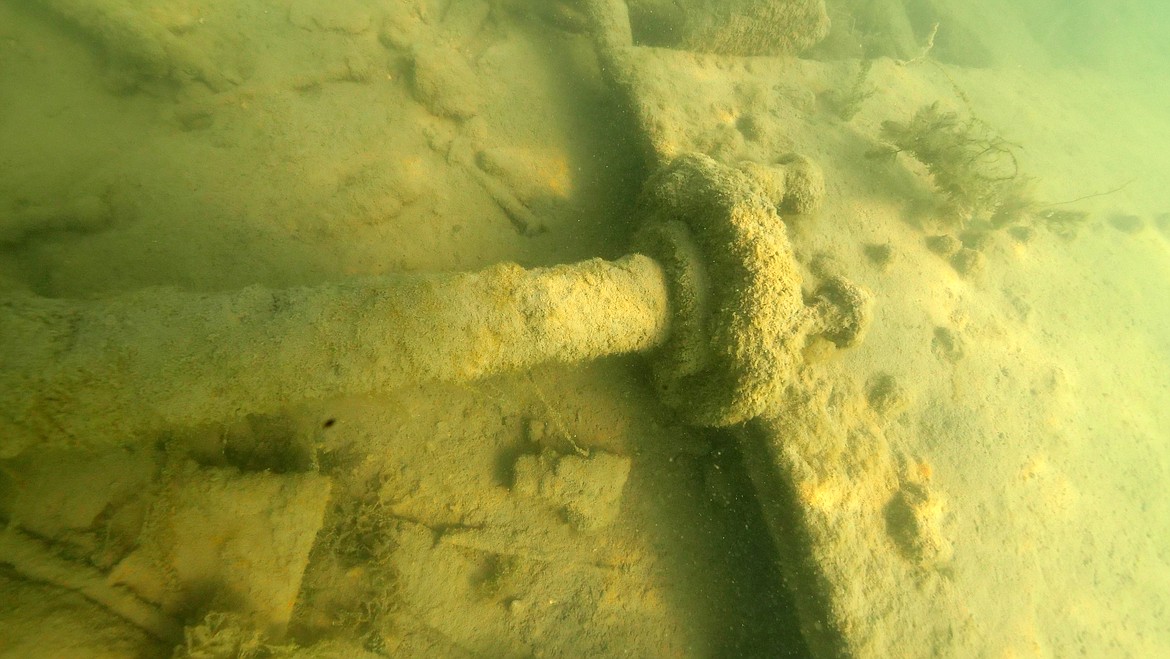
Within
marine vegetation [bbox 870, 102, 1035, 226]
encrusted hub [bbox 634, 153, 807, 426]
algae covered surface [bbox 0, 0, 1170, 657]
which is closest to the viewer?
algae covered surface [bbox 0, 0, 1170, 657]

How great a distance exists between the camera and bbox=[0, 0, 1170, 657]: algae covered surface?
7.46 ft

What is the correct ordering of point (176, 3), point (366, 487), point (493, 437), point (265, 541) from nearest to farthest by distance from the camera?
1. point (265, 541)
2. point (366, 487)
3. point (493, 437)
4. point (176, 3)

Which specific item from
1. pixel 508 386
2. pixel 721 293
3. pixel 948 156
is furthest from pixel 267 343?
pixel 948 156

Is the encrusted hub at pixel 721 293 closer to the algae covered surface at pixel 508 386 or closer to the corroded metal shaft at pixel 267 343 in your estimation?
the algae covered surface at pixel 508 386

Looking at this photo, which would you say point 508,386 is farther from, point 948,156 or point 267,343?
point 948,156

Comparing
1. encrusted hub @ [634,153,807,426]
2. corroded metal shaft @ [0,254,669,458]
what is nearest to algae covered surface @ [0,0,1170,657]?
corroded metal shaft @ [0,254,669,458]

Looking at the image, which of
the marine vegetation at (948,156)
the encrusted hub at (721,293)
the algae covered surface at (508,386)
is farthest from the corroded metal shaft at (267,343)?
the marine vegetation at (948,156)

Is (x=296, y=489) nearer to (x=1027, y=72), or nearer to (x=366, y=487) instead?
(x=366, y=487)

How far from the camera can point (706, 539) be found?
3.41 m

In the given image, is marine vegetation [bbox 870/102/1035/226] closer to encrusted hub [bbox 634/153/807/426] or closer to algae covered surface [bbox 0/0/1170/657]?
algae covered surface [bbox 0/0/1170/657]

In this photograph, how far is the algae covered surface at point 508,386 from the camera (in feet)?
7.46

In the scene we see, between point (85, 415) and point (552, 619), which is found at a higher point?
point (85, 415)

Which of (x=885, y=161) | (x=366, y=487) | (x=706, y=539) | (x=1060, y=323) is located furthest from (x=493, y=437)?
(x=1060, y=323)

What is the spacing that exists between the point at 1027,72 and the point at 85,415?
56.9 feet
